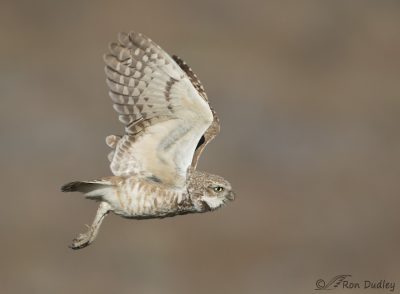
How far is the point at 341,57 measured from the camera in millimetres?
32812

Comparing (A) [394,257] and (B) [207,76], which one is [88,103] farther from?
(A) [394,257]

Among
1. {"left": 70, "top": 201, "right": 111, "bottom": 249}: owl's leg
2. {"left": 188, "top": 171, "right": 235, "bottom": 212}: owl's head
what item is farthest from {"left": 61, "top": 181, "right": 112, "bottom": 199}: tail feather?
{"left": 188, "top": 171, "right": 235, "bottom": 212}: owl's head

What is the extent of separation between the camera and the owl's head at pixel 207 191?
37.6 ft

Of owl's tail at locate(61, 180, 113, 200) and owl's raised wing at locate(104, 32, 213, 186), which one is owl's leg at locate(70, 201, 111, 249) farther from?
owl's raised wing at locate(104, 32, 213, 186)
